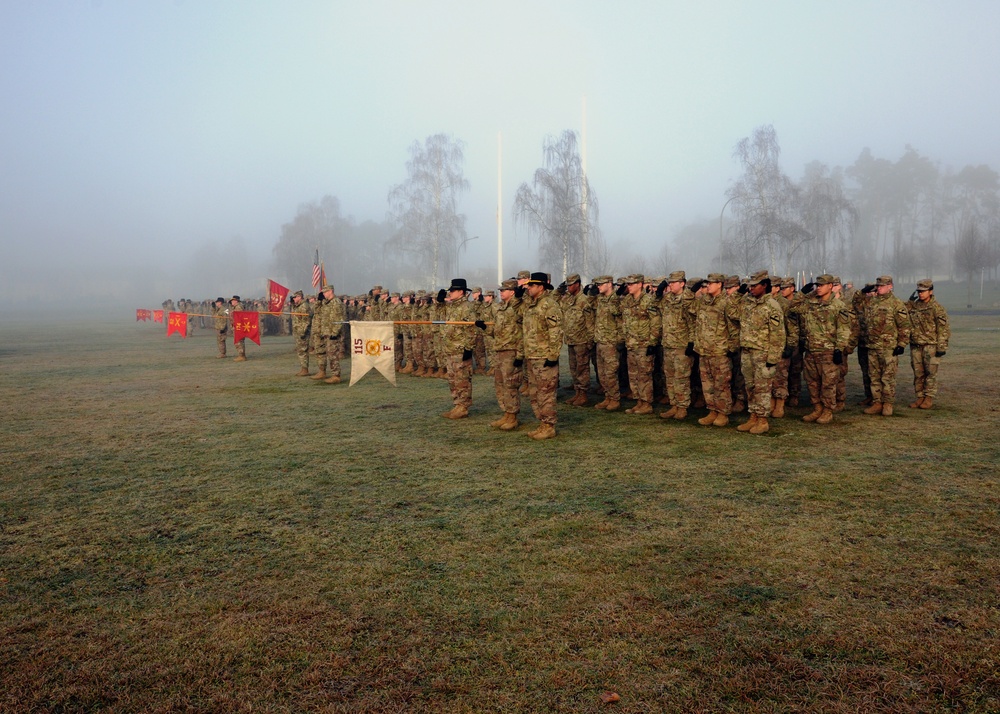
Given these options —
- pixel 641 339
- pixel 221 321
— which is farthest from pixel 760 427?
pixel 221 321

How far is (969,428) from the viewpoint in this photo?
814 centimetres

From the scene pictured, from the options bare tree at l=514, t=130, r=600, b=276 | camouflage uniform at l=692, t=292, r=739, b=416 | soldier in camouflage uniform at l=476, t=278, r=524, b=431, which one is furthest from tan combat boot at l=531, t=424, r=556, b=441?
bare tree at l=514, t=130, r=600, b=276

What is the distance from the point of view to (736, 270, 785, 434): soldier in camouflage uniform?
842 cm

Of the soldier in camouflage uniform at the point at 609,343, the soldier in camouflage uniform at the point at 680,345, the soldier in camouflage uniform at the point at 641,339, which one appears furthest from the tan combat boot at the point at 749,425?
the soldier in camouflage uniform at the point at 609,343

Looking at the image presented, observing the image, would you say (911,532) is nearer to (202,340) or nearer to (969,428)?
(969,428)

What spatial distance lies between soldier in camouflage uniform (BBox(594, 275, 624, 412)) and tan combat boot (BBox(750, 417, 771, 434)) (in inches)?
102

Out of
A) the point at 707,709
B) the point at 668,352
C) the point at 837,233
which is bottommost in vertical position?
the point at 707,709

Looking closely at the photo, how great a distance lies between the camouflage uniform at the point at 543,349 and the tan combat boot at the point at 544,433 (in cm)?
6

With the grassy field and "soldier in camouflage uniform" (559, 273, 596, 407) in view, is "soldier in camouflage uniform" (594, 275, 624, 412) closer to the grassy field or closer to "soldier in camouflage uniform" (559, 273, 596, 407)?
"soldier in camouflage uniform" (559, 273, 596, 407)

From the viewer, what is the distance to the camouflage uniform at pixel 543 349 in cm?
841

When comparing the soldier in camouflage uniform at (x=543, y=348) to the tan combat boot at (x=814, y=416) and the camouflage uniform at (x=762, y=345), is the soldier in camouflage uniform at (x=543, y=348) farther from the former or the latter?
the tan combat boot at (x=814, y=416)

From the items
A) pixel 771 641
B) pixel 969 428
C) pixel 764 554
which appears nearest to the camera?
pixel 771 641

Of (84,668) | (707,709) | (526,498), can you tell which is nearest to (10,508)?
(84,668)

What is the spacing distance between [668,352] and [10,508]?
8.54 m
